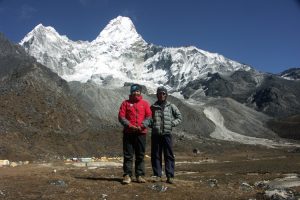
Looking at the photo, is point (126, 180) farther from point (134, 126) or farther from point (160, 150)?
point (160, 150)

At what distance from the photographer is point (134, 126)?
16734mm

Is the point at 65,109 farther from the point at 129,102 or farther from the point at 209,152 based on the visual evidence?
the point at 129,102

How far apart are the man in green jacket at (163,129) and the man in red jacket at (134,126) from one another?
1.64 ft

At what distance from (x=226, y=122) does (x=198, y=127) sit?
994 inches

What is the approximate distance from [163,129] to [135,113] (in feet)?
3.95

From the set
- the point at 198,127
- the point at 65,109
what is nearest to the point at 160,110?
the point at 65,109

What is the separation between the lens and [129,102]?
17.0 meters

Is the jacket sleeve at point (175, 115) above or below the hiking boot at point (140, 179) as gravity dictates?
above

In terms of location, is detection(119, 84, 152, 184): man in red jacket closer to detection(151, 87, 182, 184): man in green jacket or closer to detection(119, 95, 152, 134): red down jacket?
detection(119, 95, 152, 134): red down jacket

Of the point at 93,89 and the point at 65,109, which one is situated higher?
the point at 93,89

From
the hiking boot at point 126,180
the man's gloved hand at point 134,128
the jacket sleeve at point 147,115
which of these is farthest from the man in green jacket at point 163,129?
the hiking boot at point 126,180

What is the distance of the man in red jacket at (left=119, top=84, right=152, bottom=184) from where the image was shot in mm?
16828

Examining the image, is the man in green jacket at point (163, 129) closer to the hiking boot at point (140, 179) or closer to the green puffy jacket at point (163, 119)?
the green puffy jacket at point (163, 119)

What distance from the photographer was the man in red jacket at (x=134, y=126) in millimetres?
16828
